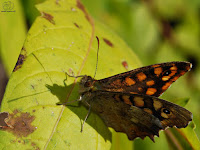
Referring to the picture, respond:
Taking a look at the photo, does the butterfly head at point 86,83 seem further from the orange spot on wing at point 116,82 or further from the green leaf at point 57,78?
the orange spot on wing at point 116,82

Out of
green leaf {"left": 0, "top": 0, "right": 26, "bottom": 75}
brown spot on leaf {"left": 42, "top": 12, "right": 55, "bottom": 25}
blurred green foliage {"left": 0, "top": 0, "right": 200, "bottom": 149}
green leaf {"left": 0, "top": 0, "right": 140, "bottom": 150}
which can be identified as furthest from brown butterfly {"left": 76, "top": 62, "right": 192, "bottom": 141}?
blurred green foliage {"left": 0, "top": 0, "right": 200, "bottom": 149}

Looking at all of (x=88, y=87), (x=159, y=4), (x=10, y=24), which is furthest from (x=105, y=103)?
(x=159, y=4)

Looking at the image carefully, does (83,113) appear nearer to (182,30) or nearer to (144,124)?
(144,124)

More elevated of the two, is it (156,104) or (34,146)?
(156,104)

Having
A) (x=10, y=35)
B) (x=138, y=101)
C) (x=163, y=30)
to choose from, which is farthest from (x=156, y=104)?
(x=163, y=30)

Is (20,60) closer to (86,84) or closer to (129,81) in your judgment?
(86,84)

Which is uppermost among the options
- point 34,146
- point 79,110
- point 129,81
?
point 129,81
